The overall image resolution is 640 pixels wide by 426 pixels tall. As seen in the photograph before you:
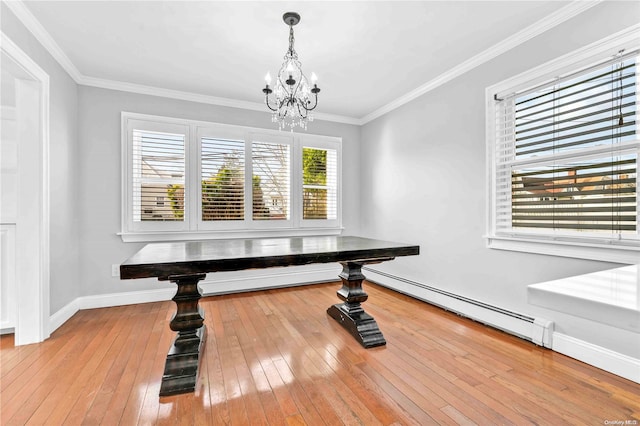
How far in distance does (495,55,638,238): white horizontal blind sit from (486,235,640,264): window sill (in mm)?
93

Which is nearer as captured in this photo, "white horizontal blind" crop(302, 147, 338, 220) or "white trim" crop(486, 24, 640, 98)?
"white trim" crop(486, 24, 640, 98)

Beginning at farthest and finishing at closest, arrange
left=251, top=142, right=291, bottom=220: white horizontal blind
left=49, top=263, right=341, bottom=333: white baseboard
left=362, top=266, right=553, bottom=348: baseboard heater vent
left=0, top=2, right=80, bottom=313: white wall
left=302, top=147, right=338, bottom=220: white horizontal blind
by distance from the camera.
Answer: left=302, top=147, right=338, bottom=220: white horizontal blind → left=251, top=142, right=291, bottom=220: white horizontal blind → left=49, top=263, right=341, bottom=333: white baseboard → left=0, top=2, right=80, bottom=313: white wall → left=362, top=266, right=553, bottom=348: baseboard heater vent

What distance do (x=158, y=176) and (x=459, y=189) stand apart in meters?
3.44

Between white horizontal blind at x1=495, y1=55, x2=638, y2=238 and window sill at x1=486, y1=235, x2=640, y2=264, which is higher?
white horizontal blind at x1=495, y1=55, x2=638, y2=238

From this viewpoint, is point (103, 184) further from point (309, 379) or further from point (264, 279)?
point (309, 379)

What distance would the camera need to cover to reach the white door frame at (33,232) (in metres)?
2.32

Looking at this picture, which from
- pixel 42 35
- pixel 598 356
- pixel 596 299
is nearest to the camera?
pixel 596 299

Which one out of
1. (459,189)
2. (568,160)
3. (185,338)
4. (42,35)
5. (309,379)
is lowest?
(309,379)

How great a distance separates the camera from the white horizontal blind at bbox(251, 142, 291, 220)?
3889mm

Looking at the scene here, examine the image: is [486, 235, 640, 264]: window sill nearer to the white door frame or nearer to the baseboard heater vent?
the baseboard heater vent

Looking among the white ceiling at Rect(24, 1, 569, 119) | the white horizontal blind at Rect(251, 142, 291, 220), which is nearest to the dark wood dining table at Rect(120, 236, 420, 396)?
the white horizontal blind at Rect(251, 142, 291, 220)

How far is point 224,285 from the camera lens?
3.68m

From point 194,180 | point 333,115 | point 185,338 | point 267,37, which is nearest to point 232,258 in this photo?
point 185,338

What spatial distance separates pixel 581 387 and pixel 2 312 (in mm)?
4431
